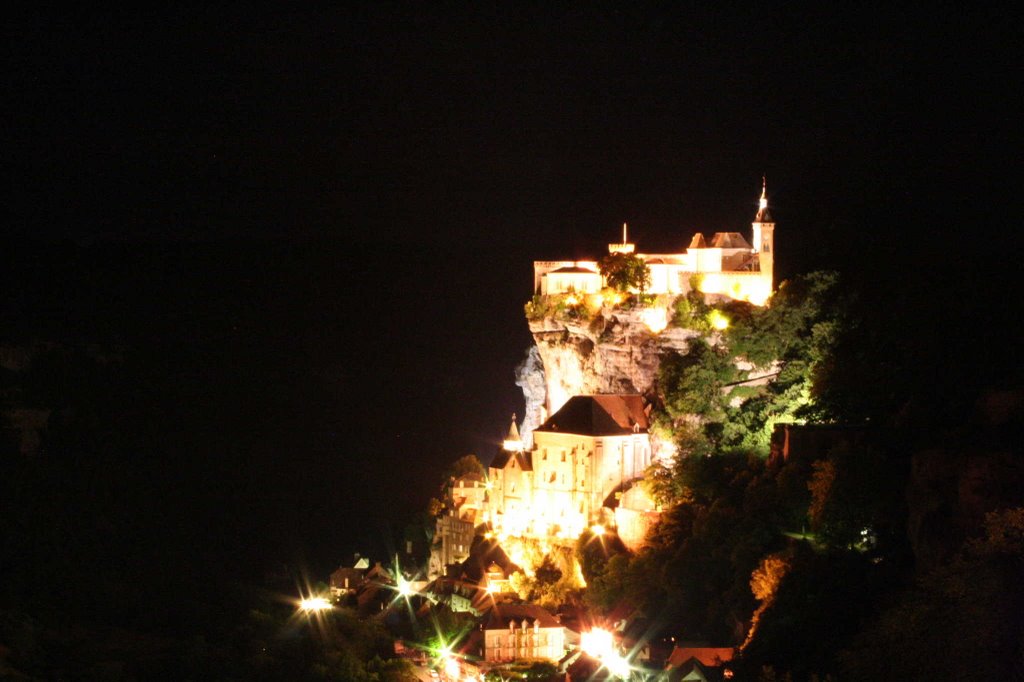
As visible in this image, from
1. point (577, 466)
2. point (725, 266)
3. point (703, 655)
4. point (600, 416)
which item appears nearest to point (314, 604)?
point (577, 466)

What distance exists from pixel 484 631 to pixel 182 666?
9.74m

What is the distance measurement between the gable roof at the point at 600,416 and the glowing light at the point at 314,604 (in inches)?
443

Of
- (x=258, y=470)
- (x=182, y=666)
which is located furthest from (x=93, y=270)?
(x=182, y=666)

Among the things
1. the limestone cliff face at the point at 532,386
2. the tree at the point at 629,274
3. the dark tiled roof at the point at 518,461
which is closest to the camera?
the dark tiled roof at the point at 518,461

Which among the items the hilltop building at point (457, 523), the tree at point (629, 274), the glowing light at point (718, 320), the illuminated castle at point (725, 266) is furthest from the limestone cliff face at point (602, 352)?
the hilltop building at point (457, 523)

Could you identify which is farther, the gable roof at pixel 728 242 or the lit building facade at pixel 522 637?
the gable roof at pixel 728 242

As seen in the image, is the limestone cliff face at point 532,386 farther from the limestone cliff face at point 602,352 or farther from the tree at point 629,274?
the tree at point 629,274

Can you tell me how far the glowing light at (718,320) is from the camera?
44500 millimetres

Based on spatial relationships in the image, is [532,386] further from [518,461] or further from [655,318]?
[655,318]

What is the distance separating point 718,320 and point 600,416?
583 centimetres

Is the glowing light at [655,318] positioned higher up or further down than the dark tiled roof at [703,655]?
higher up

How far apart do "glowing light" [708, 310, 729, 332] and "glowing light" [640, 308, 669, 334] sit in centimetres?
202

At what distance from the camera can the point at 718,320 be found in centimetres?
4478

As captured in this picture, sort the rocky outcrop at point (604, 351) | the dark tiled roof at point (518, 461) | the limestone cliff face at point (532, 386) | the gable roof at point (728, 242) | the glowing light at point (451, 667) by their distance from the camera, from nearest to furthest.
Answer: the glowing light at point (451, 667) → the rocky outcrop at point (604, 351) → the dark tiled roof at point (518, 461) → the gable roof at point (728, 242) → the limestone cliff face at point (532, 386)
